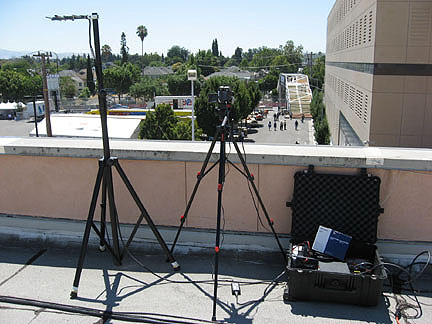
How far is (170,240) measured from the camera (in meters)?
4.16

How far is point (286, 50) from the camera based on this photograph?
157 metres

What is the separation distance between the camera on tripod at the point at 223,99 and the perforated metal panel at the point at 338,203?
2.88 feet

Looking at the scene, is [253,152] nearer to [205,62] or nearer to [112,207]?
[112,207]

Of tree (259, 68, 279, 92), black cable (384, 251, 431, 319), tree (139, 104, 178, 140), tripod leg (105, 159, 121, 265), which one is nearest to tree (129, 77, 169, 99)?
tree (259, 68, 279, 92)

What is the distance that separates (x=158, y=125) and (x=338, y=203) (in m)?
28.8

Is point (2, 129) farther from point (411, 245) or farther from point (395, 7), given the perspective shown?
point (411, 245)

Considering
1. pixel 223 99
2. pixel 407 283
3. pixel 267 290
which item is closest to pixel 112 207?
pixel 223 99

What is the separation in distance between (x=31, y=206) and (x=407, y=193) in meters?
3.76

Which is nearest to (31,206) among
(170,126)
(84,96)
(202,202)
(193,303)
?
(202,202)

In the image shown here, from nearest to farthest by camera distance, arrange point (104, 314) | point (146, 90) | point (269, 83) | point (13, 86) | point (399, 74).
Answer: point (104, 314)
point (399, 74)
point (13, 86)
point (146, 90)
point (269, 83)

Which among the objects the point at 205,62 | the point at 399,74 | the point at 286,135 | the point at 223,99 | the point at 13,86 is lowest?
the point at 286,135

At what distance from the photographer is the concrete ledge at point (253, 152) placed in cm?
362

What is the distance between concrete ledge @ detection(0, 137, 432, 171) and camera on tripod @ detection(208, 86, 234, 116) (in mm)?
513

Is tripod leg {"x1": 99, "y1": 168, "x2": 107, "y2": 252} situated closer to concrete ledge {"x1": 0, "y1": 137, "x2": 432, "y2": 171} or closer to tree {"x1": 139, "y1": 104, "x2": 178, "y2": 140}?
concrete ledge {"x1": 0, "y1": 137, "x2": 432, "y2": 171}
